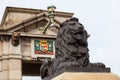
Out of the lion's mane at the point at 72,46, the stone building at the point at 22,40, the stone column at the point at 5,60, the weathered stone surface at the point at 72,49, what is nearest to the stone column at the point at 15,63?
the stone building at the point at 22,40

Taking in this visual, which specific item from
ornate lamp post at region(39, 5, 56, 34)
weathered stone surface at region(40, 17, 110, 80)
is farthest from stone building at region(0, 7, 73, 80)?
weathered stone surface at region(40, 17, 110, 80)

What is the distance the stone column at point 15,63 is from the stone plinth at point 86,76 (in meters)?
14.0

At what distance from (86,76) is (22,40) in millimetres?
15257

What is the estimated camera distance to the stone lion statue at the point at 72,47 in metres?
7.29

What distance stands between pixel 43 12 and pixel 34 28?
3.38ft

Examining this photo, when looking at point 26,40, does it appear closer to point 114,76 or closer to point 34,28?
point 34,28

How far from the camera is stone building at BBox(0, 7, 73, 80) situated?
68.8ft

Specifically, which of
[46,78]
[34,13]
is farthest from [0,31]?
[46,78]

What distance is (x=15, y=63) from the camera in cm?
2097

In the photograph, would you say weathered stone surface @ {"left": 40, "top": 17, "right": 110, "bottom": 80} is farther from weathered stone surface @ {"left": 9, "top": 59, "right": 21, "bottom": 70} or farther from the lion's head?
weathered stone surface @ {"left": 9, "top": 59, "right": 21, "bottom": 70}

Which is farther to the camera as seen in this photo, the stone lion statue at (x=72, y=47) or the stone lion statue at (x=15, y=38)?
the stone lion statue at (x=15, y=38)

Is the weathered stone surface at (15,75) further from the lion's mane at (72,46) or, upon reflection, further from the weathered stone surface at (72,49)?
the lion's mane at (72,46)

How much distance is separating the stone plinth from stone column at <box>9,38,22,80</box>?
45.8ft

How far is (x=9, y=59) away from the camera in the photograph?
21.0 metres
